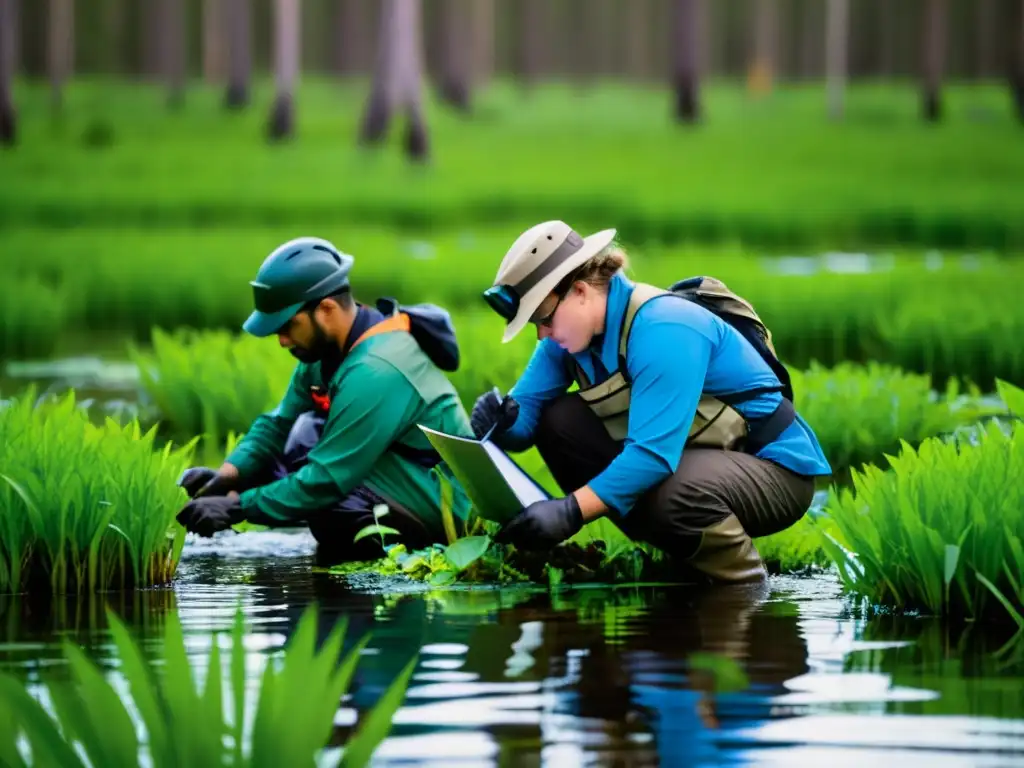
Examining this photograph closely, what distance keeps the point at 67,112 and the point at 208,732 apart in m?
37.0

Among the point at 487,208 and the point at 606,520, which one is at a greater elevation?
the point at 487,208

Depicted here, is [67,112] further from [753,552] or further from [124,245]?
[753,552]

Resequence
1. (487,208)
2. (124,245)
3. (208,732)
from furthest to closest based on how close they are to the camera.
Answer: (487,208) < (124,245) < (208,732)

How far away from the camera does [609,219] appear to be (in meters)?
22.4

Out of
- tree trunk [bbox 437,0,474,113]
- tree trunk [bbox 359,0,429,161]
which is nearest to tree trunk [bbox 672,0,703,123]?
tree trunk [bbox 437,0,474,113]

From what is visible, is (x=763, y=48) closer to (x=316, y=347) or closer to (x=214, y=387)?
(x=214, y=387)

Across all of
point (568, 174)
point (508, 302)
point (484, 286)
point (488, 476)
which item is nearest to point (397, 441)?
point (488, 476)

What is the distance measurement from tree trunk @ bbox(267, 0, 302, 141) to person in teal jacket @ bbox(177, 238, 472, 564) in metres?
23.3

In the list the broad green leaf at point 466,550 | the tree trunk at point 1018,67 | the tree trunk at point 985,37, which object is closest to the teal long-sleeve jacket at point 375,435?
the broad green leaf at point 466,550

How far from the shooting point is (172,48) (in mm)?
42781

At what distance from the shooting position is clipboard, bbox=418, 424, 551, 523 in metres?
5.11

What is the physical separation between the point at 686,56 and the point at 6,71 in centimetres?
1168

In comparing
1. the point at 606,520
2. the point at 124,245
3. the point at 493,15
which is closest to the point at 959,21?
the point at 493,15

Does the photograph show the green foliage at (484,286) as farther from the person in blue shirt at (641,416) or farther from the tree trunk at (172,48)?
the tree trunk at (172,48)
